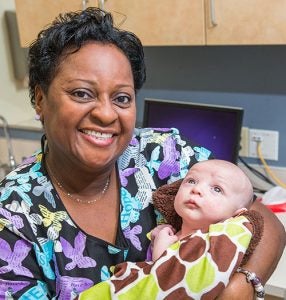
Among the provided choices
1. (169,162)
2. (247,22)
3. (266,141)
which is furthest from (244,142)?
(169,162)

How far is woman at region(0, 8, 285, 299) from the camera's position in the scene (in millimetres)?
941

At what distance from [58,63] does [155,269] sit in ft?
1.58

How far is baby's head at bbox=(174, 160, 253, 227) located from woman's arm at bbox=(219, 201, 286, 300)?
7 centimetres

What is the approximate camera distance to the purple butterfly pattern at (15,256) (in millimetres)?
914

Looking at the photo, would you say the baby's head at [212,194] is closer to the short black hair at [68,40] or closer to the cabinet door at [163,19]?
the short black hair at [68,40]

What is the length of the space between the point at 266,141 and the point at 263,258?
0.98 m

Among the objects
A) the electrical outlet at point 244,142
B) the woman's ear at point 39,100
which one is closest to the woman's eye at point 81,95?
the woman's ear at point 39,100

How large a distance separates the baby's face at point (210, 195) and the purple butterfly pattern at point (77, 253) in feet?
0.79

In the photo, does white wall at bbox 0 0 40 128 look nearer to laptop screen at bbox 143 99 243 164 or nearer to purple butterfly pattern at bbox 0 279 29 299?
laptop screen at bbox 143 99 243 164

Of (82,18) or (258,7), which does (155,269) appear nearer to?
(82,18)

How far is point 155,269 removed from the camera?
2.97ft

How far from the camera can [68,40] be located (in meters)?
0.98

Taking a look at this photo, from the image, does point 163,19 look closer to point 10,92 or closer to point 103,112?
point 103,112

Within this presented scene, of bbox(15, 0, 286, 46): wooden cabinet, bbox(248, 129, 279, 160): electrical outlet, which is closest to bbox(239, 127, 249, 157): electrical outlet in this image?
bbox(248, 129, 279, 160): electrical outlet
